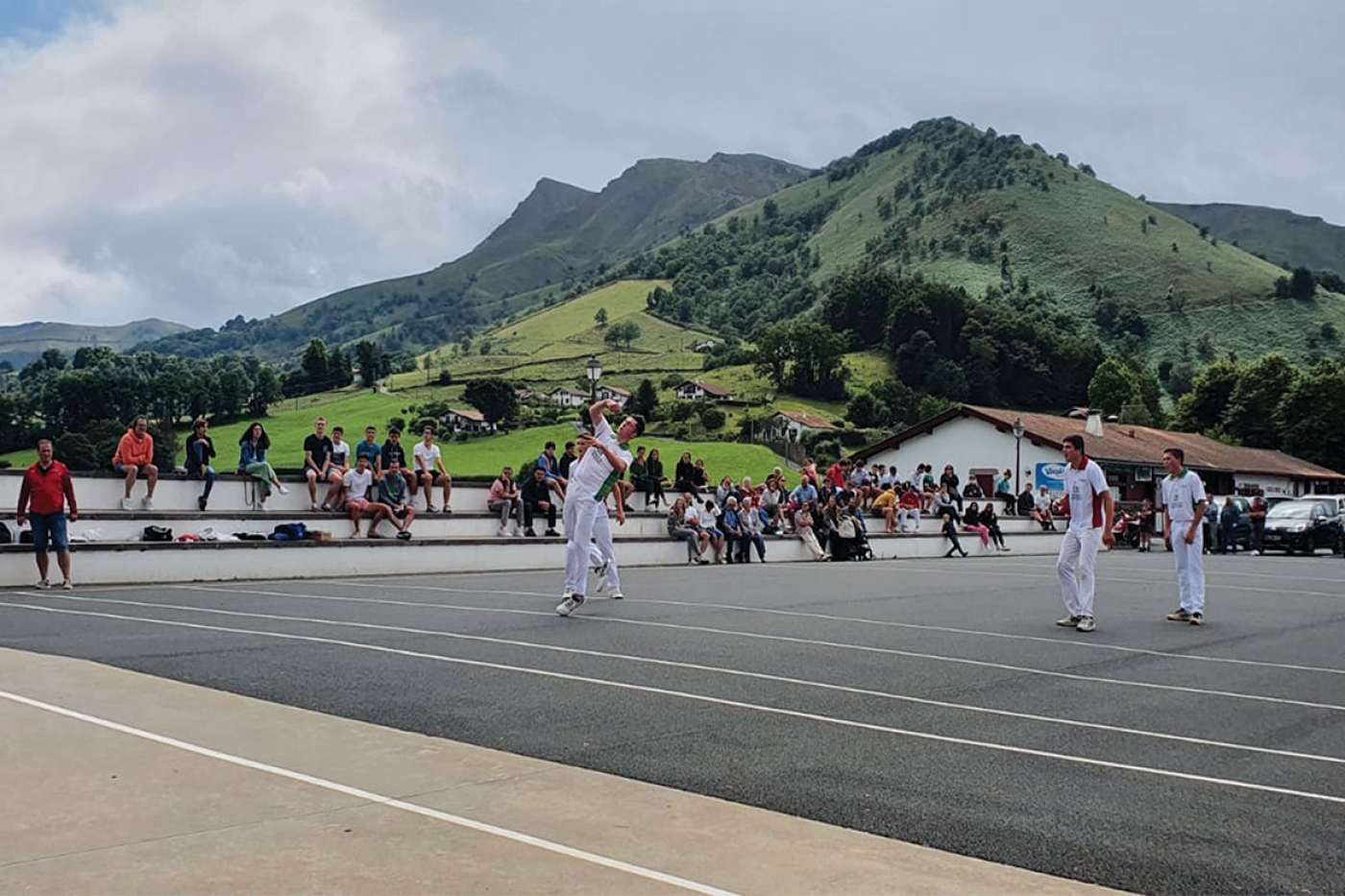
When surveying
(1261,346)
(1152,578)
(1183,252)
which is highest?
(1183,252)

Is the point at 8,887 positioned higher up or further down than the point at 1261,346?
further down

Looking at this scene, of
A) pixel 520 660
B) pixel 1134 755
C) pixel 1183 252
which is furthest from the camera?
pixel 1183 252

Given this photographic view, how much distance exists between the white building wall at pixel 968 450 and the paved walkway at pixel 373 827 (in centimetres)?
5877

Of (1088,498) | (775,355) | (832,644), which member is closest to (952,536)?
(1088,498)

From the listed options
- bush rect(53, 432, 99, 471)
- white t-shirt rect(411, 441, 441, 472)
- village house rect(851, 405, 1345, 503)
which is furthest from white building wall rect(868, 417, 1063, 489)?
white t-shirt rect(411, 441, 441, 472)

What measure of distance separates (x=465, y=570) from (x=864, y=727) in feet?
49.9

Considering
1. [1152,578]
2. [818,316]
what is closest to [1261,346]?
[818,316]

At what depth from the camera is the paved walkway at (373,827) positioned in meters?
4.67

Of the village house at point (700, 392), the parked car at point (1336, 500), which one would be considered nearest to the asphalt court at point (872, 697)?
the parked car at point (1336, 500)

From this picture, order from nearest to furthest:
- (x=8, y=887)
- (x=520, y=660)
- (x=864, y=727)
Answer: (x=8, y=887) → (x=864, y=727) → (x=520, y=660)

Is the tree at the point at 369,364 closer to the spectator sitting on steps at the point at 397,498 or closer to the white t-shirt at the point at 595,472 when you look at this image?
the spectator sitting on steps at the point at 397,498

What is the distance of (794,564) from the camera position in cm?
2722

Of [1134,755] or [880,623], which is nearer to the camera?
[1134,755]

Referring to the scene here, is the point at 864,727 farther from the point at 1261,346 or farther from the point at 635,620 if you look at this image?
the point at 1261,346
